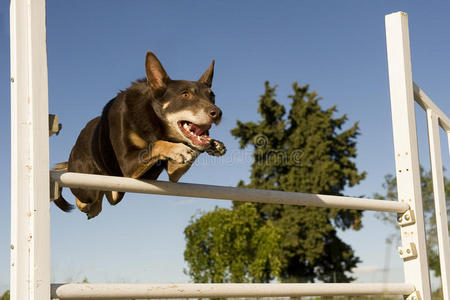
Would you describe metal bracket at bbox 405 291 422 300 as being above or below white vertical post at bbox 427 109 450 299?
below

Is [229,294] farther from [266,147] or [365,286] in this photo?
[266,147]

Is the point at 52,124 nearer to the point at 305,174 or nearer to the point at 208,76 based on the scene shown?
the point at 208,76

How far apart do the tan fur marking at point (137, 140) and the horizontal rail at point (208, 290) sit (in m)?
1.02

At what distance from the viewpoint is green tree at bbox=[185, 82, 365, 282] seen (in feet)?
89.2

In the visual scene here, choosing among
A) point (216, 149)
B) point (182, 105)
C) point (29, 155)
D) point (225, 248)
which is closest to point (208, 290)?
point (216, 149)

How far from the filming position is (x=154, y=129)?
3305mm

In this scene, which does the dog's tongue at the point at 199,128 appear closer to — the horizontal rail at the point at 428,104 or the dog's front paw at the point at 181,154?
the dog's front paw at the point at 181,154

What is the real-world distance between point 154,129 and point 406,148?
171 cm

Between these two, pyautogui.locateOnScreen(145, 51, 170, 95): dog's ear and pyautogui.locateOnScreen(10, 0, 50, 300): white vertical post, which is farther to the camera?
pyautogui.locateOnScreen(145, 51, 170, 95): dog's ear

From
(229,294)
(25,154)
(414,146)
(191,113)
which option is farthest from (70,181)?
(414,146)

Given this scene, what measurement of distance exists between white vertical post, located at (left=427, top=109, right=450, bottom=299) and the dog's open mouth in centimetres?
169

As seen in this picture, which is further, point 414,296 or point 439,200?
point 439,200

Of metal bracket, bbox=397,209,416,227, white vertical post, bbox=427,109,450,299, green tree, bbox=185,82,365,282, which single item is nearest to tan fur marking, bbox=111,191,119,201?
metal bracket, bbox=397,209,416,227

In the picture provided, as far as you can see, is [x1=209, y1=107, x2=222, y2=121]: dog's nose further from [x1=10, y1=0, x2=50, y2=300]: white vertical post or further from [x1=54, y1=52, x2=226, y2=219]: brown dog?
[x1=10, y1=0, x2=50, y2=300]: white vertical post
